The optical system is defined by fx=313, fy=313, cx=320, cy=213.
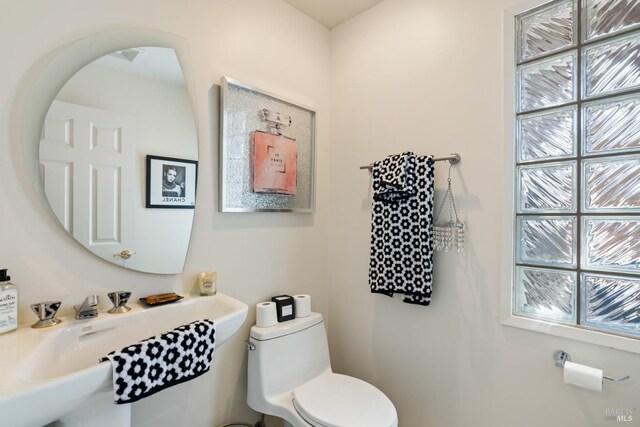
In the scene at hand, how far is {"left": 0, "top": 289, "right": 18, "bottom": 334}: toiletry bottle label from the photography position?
0.93 metres

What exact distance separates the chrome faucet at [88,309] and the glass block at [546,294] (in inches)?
65.7

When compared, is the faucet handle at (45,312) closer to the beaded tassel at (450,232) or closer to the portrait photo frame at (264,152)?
the portrait photo frame at (264,152)

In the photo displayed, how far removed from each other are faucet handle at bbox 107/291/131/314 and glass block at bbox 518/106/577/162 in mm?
1710

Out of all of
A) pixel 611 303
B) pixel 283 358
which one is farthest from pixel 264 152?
pixel 611 303

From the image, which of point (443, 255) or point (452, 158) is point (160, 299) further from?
point (452, 158)

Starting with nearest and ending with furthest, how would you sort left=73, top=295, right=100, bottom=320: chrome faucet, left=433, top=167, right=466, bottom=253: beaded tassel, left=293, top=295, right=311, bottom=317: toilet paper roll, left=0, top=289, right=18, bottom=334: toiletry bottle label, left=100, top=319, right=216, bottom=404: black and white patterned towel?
left=100, top=319, right=216, bottom=404: black and white patterned towel, left=0, top=289, right=18, bottom=334: toiletry bottle label, left=73, top=295, right=100, bottom=320: chrome faucet, left=433, top=167, right=466, bottom=253: beaded tassel, left=293, top=295, right=311, bottom=317: toilet paper roll

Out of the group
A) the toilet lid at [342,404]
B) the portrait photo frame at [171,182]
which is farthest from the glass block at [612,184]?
the portrait photo frame at [171,182]

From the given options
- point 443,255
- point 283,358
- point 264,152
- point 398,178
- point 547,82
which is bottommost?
point 283,358

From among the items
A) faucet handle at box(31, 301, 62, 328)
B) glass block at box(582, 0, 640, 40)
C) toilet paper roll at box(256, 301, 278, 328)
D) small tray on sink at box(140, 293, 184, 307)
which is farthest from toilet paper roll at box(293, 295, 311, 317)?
glass block at box(582, 0, 640, 40)

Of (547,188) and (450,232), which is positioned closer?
(547,188)

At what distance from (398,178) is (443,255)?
17.5 inches

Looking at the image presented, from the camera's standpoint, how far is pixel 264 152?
1.66 meters

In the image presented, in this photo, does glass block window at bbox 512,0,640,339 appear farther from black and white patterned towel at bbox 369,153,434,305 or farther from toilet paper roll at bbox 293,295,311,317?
toilet paper roll at bbox 293,295,311,317

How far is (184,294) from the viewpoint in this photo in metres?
1.38
